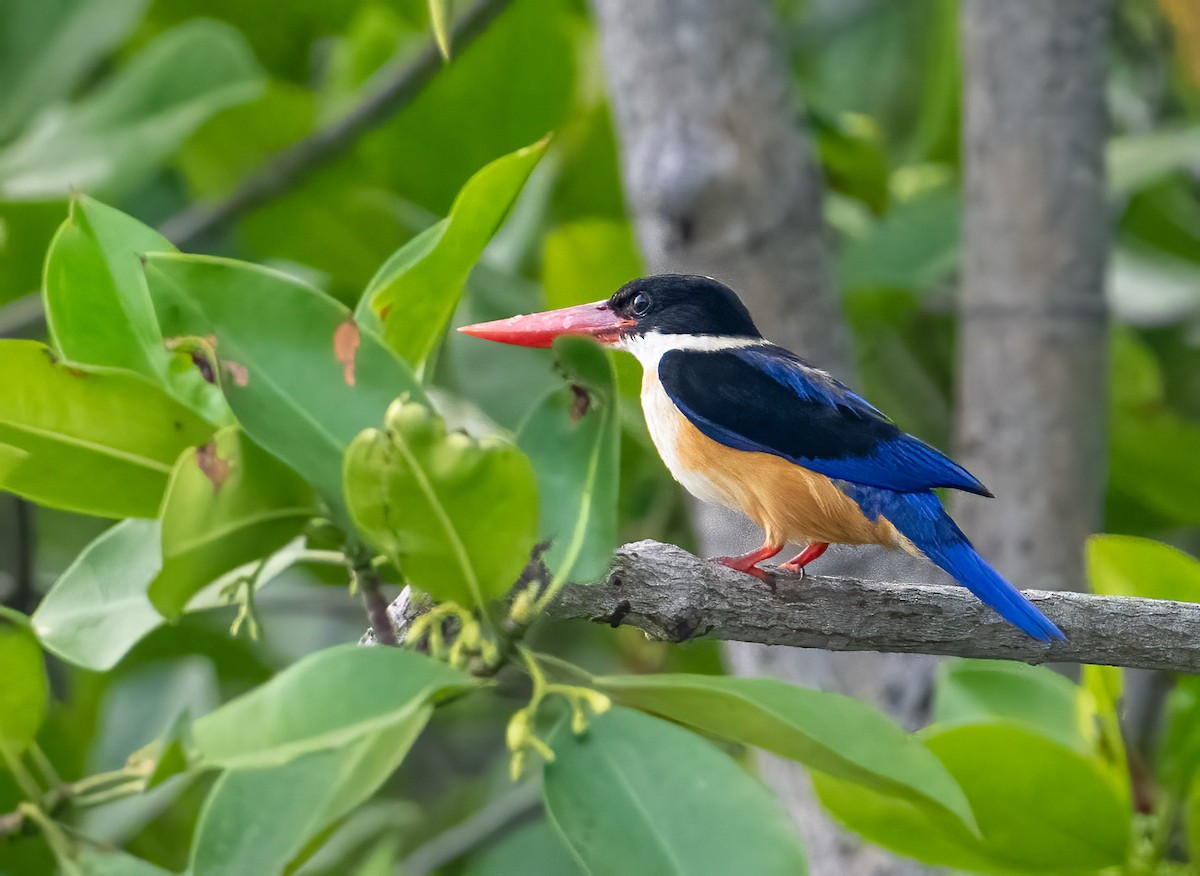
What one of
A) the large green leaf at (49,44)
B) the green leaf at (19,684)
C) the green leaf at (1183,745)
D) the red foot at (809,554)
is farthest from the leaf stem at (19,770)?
the large green leaf at (49,44)

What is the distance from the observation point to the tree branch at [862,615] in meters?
0.96

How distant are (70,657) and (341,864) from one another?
1.41 m

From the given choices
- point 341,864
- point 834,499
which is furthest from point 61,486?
point 341,864

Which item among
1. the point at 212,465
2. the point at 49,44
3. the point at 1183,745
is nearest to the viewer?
the point at 212,465

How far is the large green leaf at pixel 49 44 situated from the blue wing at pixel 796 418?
1.67 m

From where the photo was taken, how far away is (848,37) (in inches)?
139

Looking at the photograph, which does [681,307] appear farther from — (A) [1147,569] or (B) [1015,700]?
(B) [1015,700]

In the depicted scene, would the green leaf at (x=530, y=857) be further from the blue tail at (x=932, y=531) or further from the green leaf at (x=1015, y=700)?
the blue tail at (x=932, y=531)

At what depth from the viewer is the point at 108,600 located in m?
1.10

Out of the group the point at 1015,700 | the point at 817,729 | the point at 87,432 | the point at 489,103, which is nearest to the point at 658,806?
the point at 817,729

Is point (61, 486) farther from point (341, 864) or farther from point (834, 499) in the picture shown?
point (341, 864)

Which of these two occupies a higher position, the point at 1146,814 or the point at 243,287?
the point at 243,287

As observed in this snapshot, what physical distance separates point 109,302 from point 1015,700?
41.5 inches

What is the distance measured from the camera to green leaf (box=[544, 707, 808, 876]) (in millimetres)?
896
